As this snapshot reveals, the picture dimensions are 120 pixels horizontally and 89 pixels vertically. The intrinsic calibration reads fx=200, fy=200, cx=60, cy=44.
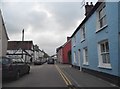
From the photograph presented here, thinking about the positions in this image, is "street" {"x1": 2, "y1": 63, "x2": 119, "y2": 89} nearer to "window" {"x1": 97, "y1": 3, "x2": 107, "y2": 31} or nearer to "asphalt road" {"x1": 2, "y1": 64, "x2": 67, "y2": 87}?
"asphalt road" {"x1": 2, "y1": 64, "x2": 67, "y2": 87}

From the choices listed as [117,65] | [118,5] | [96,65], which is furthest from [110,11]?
[96,65]

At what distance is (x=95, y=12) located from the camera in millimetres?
14758

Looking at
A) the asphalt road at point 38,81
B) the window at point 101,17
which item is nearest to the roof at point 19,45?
the asphalt road at point 38,81

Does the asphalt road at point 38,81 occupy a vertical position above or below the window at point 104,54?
below

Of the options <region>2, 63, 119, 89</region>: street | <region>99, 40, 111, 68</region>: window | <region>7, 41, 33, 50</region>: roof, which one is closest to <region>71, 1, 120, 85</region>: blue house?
<region>99, 40, 111, 68</region>: window

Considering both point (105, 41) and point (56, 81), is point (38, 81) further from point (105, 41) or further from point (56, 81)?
point (105, 41)

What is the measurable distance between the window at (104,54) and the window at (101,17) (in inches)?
45.7

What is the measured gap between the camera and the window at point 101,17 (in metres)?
13.2

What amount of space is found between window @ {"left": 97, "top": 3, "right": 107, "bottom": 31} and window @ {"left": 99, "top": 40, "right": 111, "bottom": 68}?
1.16 metres

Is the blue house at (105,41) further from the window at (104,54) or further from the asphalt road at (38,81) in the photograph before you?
the asphalt road at (38,81)

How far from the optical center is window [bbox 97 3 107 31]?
1318 cm

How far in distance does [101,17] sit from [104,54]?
2579 mm

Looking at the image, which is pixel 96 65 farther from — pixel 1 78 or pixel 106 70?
pixel 1 78

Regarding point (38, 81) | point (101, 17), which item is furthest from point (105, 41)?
point (38, 81)
